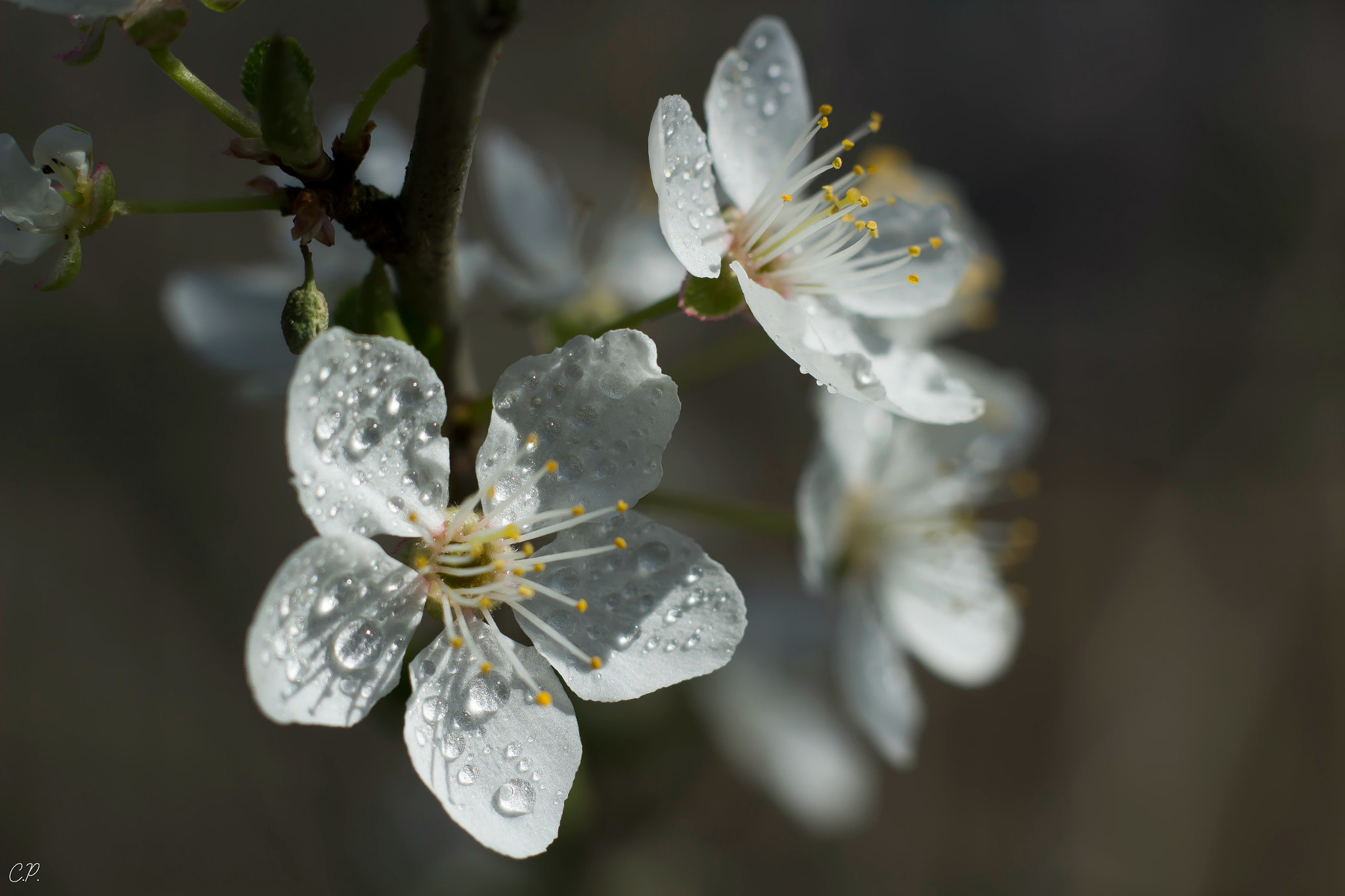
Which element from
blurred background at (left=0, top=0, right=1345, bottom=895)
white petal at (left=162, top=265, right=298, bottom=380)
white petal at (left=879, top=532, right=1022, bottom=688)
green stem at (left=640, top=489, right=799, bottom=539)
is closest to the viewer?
green stem at (left=640, top=489, right=799, bottom=539)

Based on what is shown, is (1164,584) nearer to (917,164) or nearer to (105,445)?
(917,164)

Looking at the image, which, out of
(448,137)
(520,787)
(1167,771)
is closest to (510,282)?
(448,137)

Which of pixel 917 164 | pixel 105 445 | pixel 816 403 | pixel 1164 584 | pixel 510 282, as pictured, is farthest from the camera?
pixel 917 164

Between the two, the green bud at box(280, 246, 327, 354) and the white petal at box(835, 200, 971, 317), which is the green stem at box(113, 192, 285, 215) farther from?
the white petal at box(835, 200, 971, 317)

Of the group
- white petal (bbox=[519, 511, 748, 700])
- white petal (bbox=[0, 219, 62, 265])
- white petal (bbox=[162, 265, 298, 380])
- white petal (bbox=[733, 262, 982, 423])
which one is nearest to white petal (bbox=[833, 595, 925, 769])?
white petal (bbox=[733, 262, 982, 423])

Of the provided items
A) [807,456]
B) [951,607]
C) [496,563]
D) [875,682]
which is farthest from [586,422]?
[807,456]

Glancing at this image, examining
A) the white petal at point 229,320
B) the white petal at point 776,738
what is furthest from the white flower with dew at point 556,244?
the white petal at point 776,738
